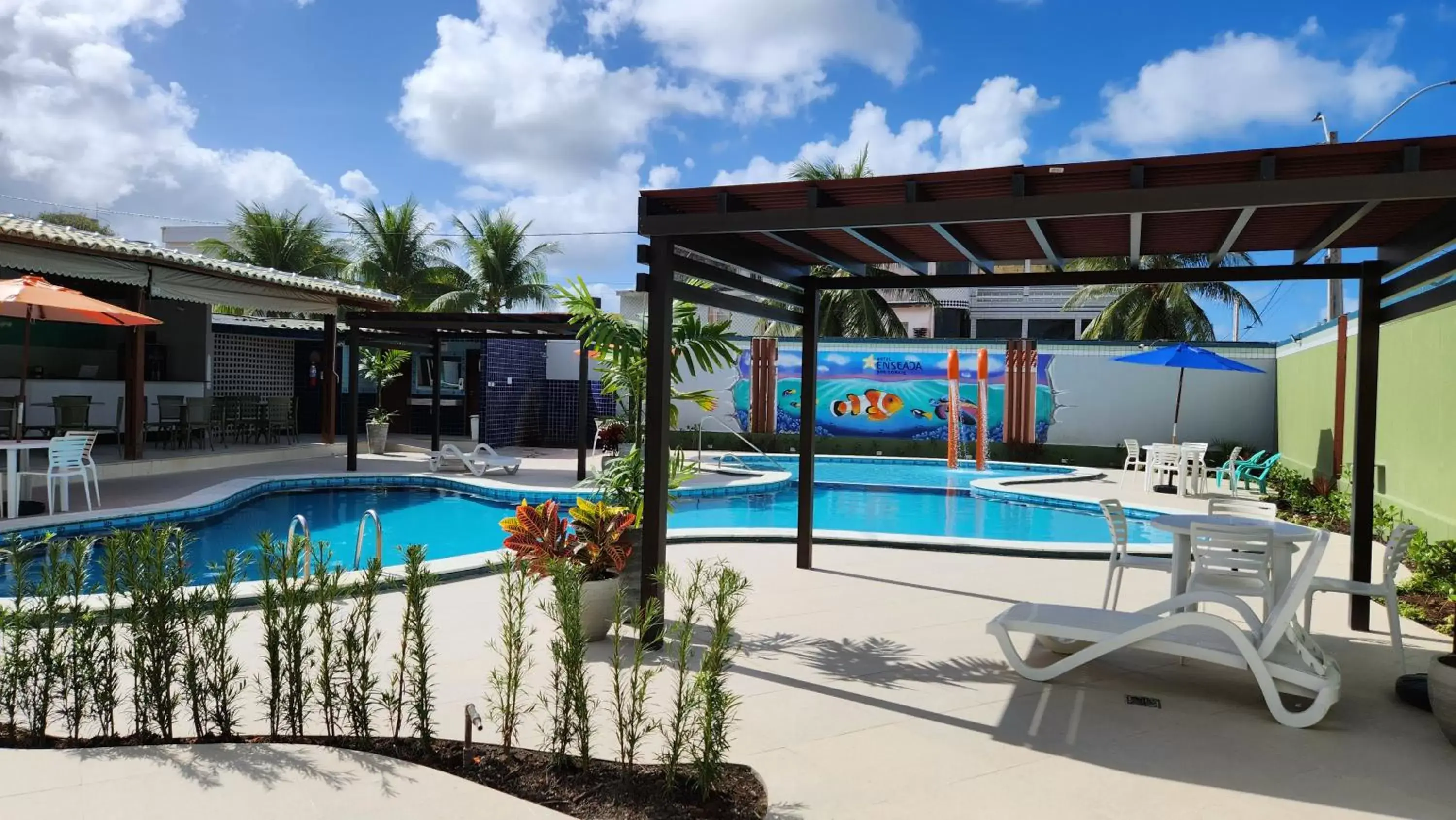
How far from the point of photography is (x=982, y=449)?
17.1 m

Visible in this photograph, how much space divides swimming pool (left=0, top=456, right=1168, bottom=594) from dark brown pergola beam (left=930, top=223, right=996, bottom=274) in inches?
131

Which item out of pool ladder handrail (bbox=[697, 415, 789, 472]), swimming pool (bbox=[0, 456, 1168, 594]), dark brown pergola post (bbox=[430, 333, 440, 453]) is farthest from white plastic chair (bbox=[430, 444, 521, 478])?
pool ladder handrail (bbox=[697, 415, 789, 472])

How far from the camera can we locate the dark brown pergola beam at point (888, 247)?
5586 mm

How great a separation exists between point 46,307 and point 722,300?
816 centimetres

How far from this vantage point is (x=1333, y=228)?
503cm

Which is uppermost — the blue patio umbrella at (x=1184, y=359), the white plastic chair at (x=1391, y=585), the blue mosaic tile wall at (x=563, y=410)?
the blue patio umbrella at (x=1184, y=359)

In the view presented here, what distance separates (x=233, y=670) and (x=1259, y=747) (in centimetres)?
409

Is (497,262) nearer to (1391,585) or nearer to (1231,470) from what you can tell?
(1231,470)

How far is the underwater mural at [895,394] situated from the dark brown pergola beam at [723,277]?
13.5 m

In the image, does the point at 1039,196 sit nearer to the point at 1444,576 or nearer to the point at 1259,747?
the point at 1259,747

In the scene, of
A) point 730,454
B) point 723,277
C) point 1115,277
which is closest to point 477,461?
point 730,454

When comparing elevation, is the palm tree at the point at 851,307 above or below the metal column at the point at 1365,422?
above

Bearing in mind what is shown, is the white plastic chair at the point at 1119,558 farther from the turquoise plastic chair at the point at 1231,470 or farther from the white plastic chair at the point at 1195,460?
the turquoise plastic chair at the point at 1231,470

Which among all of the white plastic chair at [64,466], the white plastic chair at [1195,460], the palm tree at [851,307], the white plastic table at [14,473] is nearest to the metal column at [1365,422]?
the white plastic chair at [1195,460]
